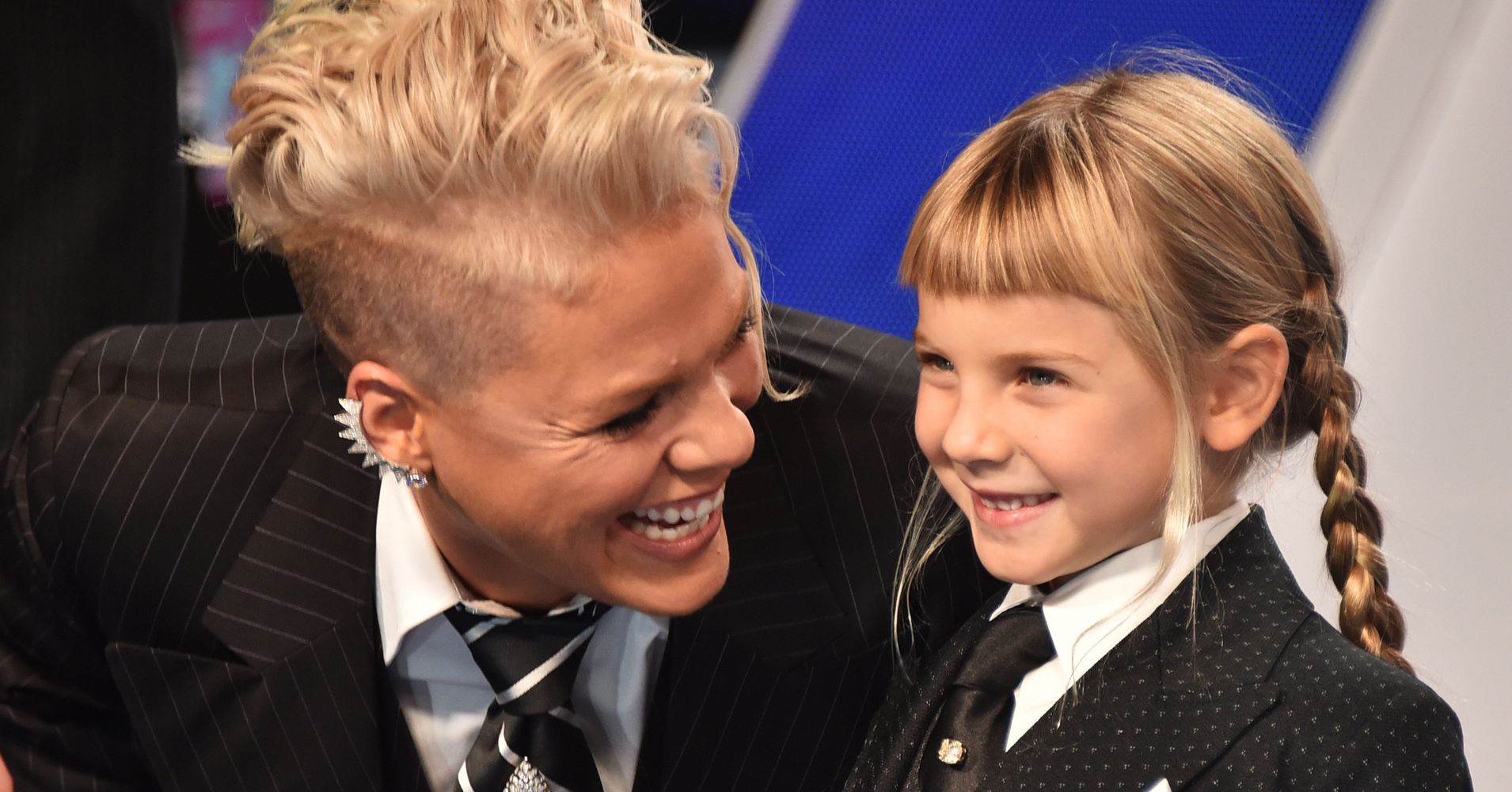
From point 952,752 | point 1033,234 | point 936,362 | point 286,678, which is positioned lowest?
point 286,678

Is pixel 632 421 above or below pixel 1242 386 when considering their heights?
below

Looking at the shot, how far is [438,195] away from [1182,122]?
582 millimetres

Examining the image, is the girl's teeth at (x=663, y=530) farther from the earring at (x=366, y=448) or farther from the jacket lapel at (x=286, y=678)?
the jacket lapel at (x=286, y=678)

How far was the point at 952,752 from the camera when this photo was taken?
4.12 ft

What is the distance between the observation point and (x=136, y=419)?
1.49 meters

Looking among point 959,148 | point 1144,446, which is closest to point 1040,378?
point 1144,446

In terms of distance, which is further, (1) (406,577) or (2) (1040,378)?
(1) (406,577)

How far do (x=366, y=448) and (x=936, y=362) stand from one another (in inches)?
19.6

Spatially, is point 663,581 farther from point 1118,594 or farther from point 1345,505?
point 1345,505

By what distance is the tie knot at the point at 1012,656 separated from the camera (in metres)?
1.28

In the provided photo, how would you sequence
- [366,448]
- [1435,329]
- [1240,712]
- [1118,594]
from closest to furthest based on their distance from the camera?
[1240,712], [1118,594], [366,448], [1435,329]

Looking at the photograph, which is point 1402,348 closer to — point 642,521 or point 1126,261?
point 1126,261

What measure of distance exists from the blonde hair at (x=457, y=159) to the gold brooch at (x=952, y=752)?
0.46 meters

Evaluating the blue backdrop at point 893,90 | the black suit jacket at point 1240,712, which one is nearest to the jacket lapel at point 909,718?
Answer: the black suit jacket at point 1240,712
